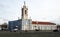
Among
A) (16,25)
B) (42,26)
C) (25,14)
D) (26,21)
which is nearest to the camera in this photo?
(16,25)

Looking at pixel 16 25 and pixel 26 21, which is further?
pixel 26 21

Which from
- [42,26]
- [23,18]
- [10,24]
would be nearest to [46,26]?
[42,26]

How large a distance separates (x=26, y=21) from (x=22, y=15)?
895cm

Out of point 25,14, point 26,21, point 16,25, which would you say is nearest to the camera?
point 16,25

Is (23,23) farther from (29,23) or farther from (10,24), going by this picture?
(10,24)

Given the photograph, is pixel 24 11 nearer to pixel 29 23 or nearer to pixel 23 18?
pixel 23 18

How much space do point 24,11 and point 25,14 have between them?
1311 mm

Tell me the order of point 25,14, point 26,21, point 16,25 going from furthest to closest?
point 26,21 < point 25,14 < point 16,25

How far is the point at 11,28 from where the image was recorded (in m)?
74.2

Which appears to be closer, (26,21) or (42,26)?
(26,21)

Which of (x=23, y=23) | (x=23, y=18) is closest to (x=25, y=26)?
(x=23, y=23)

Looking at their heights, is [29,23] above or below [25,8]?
below

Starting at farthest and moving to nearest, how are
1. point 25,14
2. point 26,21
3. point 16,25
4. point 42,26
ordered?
point 42,26, point 26,21, point 25,14, point 16,25

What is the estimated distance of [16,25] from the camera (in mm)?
73562
